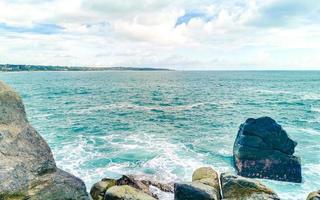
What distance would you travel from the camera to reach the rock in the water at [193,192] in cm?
1744

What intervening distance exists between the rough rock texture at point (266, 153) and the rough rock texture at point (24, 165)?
20.7m

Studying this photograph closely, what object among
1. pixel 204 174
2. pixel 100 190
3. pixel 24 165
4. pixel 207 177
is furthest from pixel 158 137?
pixel 24 165

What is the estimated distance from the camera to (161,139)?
40000 millimetres

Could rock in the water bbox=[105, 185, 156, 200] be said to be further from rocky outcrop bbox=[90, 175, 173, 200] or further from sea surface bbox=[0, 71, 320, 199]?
sea surface bbox=[0, 71, 320, 199]

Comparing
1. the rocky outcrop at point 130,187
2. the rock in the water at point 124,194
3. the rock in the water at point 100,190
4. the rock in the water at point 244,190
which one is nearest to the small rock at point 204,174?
the rocky outcrop at point 130,187

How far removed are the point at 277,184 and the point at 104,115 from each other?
36.0m

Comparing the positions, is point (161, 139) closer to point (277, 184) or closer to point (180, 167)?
point (180, 167)

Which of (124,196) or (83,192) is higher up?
(83,192)

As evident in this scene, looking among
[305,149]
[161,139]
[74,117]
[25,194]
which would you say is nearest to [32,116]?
[74,117]

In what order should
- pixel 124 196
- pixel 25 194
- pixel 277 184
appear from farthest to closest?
pixel 277 184 < pixel 124 196 < pixel 25 194

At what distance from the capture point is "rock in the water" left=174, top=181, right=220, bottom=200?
17.4 meters

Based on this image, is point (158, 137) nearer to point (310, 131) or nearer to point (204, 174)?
point (204, 174)

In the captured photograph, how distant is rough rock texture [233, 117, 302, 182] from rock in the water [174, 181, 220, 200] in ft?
36.4

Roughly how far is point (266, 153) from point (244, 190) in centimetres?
1138
